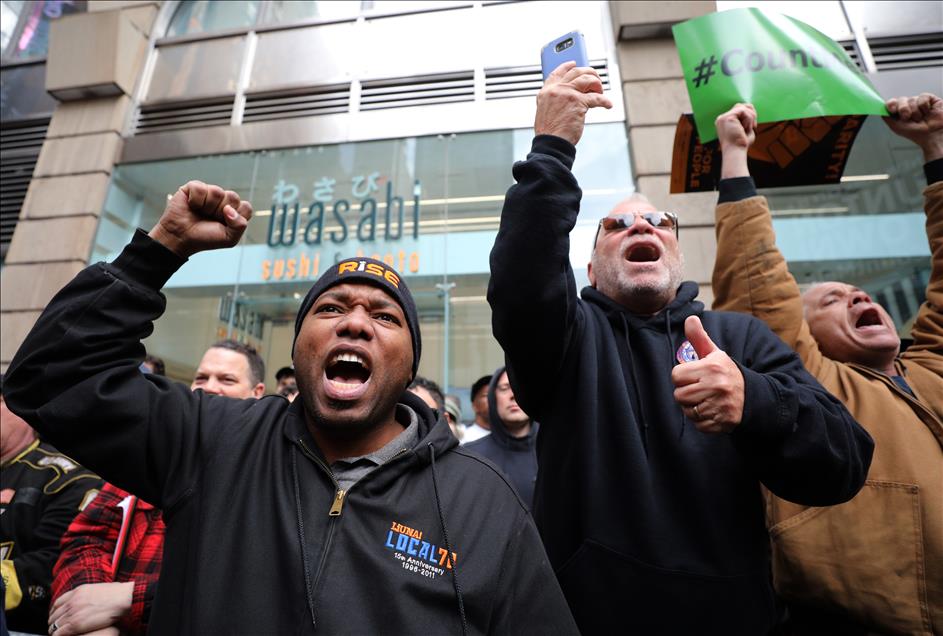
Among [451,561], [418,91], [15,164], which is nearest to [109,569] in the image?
[451,561]

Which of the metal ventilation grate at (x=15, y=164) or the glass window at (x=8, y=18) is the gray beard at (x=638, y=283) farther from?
the glass window at (x=8, y=18)

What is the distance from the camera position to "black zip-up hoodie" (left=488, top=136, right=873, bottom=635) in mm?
1394

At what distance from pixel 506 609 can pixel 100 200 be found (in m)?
8.59

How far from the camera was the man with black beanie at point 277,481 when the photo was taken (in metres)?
1.25

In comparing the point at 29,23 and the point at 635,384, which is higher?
the point at 29,23

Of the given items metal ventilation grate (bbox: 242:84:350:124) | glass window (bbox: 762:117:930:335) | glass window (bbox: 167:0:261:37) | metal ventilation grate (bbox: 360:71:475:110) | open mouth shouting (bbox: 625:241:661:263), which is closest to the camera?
open mouth shouting (bbox: 625:241:661:263)

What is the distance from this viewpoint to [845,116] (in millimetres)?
2520

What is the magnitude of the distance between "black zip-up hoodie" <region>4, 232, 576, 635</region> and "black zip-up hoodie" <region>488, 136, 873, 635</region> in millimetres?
211

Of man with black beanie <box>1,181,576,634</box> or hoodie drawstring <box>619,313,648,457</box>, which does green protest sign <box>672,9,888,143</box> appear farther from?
man with black beanie <box>1,181,576,634</box>

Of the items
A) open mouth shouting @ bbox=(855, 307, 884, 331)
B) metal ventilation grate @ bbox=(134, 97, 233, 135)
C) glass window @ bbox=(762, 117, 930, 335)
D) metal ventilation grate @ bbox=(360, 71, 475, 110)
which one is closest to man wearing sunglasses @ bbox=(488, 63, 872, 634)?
open mouth shouting @ bbox=(855, 307, 884, 331)

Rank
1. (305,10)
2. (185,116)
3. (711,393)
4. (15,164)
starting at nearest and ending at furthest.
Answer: (711,393) → (185,116) → (15,164) → (305,10)

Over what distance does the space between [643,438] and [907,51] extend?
8.26m

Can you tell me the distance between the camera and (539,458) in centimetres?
179

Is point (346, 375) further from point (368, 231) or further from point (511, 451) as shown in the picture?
point (368, 231)
